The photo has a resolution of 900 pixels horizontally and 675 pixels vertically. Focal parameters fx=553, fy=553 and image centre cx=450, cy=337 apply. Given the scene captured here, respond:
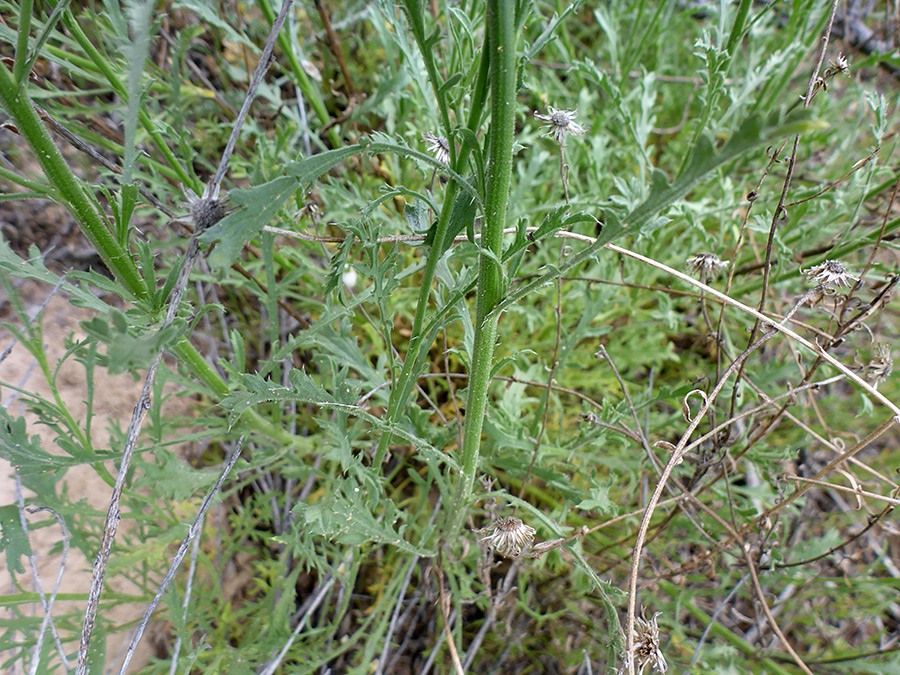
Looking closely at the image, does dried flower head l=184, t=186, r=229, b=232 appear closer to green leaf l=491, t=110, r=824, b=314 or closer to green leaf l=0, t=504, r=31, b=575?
green leaf l=491, t=110, r=824, b=314

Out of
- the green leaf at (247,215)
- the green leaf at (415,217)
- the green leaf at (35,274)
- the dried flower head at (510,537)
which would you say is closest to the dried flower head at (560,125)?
the green leaf at (415,217)

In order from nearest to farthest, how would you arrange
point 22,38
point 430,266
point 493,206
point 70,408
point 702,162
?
point 702,162, point 22,38, point 493,206, point 430,266, point 70,408

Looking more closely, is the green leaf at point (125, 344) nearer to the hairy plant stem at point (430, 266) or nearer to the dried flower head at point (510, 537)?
the hairy plant stem at point (430, 266)

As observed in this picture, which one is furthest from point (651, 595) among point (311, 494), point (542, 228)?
point (542, 228)

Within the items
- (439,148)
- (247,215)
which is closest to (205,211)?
(247,215)

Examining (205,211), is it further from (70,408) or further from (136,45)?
(70,408)

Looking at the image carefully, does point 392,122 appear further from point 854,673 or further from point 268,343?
point 854,673
